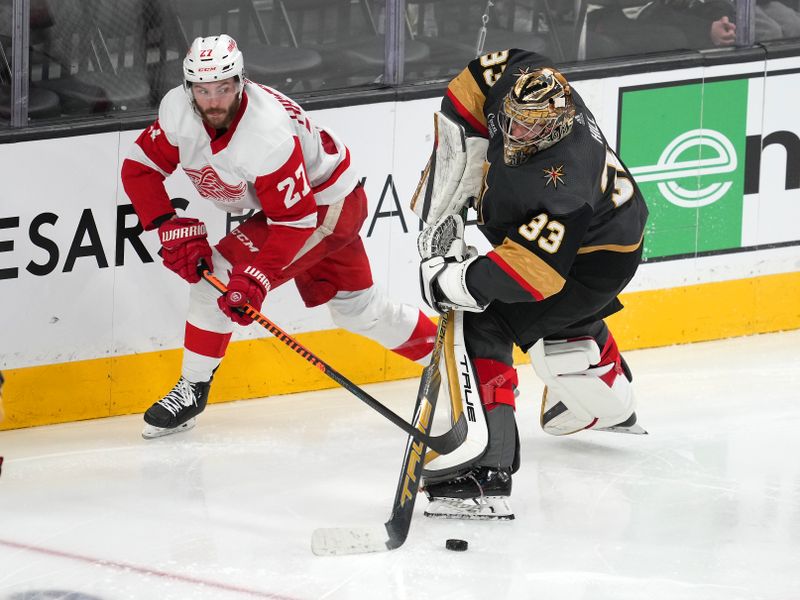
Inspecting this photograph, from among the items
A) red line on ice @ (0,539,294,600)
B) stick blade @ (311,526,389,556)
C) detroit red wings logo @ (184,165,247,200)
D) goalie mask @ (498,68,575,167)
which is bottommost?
red line on ice @ (0,539,294,600)

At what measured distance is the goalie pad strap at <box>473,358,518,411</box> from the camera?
11.8 feet

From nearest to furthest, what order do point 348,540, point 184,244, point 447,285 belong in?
point 348,540
point 447,285
point 184,244

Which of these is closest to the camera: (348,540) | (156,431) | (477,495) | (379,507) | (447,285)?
(348,540)

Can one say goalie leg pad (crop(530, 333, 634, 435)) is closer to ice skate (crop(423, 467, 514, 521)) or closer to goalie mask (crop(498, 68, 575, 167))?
ice skate (crop(423, 467, 514, 521))

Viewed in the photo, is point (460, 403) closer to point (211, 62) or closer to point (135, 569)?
point (135, 569)

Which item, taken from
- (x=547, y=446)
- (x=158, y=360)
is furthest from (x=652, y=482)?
(x=158, y=360)

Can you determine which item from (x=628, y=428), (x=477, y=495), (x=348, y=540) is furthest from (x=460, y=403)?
(x=628, y=428)

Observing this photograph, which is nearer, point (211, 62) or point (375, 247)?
point (211, 62)

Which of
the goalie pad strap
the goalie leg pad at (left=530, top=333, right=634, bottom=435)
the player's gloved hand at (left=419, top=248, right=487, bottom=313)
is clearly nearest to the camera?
the player's gloved hand at (left=419, top=248, right=487, bottom=313)

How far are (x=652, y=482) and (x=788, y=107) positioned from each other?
1915 mm

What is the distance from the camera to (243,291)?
150 inches

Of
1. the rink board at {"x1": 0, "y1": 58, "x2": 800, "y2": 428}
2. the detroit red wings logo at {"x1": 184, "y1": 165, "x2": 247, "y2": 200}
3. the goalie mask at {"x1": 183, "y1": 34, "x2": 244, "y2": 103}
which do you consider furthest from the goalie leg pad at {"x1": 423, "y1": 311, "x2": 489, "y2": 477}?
the rink board at {"x1": 0, "y1": 58, "x2": 800, "y2": 428}

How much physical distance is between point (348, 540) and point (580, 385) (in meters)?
0.89

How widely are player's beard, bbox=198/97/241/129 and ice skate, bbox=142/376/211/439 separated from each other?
2.57 feet
